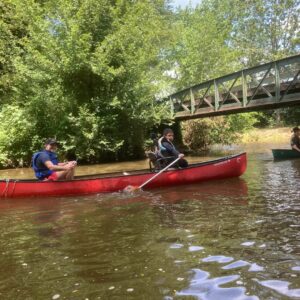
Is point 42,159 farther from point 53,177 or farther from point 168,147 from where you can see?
point 168,147

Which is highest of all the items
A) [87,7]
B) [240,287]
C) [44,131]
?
[87,7]

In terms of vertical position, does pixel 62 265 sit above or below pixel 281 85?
below

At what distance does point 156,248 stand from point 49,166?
569 cm

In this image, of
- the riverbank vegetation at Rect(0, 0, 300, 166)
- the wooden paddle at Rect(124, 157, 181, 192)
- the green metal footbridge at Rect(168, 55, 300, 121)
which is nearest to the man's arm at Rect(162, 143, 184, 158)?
the wooden paddle at Rect(124, 157, 181, 192)

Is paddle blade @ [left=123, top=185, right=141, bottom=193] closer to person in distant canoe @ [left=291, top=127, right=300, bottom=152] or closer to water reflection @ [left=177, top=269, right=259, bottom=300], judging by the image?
water reflection @ [left=177, top=269, right=259, bottom=300]

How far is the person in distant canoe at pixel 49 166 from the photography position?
1062 centimetres

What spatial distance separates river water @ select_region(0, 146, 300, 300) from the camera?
4.25m

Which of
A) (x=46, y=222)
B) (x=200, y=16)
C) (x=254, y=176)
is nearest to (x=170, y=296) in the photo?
(x=46, y=222)

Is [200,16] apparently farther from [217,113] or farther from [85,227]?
[85,227]

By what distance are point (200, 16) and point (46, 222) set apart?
3124 cm

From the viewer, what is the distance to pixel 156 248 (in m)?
5.57

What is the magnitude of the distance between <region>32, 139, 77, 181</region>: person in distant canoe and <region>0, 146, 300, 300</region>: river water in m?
1.29

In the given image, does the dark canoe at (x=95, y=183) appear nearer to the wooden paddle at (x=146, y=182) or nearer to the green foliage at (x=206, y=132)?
the wooden paddle at (x=146, y=182)

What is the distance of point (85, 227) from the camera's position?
7090 millimetres
